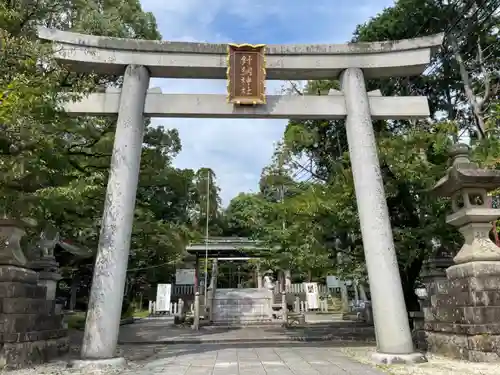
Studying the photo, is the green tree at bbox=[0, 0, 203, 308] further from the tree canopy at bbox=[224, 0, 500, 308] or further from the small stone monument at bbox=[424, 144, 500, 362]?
the small stone monument at bbox=[424, 144, 500, 362]

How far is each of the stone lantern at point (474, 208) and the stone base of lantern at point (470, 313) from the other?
0.21 m

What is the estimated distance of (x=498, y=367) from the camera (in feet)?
19.9

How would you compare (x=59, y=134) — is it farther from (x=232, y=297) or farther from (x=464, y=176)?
(x=232, y=297)

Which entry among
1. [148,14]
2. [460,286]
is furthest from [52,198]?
[148,14]

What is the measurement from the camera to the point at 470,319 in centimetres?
660

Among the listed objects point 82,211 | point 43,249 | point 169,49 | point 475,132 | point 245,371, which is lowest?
point 245,371

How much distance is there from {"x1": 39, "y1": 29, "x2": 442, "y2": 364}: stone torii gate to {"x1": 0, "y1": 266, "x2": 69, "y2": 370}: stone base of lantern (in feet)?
3.59

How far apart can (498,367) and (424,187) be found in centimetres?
475

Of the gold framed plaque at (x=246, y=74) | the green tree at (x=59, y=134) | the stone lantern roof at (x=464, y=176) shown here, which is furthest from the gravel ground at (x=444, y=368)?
the green tree at (x=59, y=134)

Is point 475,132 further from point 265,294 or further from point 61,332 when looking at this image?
point 61,332

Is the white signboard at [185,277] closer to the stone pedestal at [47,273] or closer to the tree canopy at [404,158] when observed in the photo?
the tree canopy at [404,158]

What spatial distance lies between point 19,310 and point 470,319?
7538 mm

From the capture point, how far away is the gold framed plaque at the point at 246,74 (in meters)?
8.27

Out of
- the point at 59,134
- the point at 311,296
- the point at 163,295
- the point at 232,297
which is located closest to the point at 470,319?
the point at 59,134
